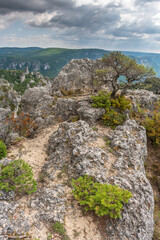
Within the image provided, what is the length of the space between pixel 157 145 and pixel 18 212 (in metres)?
17.0

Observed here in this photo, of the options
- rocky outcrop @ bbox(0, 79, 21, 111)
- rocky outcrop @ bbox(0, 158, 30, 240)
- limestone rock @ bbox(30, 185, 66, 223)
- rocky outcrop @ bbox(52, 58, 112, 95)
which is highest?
rocky outcrop @ bbox(52, 58, 112, 95)

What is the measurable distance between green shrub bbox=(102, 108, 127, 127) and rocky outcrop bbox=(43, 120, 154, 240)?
54.2 inches

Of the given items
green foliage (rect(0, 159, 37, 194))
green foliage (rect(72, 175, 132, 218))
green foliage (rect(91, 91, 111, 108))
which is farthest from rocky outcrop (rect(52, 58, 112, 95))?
green foliage (rect(72, 175, 132, 218))

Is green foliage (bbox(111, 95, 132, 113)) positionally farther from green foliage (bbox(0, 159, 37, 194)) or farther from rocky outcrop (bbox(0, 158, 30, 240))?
rocky outcrop (bbox(0, 158, 30, 240))

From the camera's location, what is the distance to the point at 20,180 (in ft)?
29.8

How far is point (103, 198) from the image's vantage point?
754 cm

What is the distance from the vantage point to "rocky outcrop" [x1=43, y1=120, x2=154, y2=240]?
8.15 m

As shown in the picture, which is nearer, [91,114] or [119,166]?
[119,166]

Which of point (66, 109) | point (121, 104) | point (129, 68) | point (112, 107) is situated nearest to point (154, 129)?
point (121, 104)

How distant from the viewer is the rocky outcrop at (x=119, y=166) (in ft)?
26.7

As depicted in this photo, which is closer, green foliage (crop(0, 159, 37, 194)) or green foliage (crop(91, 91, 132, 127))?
green foliage (crop(0, 159, 37, 194))

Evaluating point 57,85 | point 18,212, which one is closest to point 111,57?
point 57,85

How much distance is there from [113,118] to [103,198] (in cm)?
1170

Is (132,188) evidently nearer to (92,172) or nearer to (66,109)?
(92,172)
